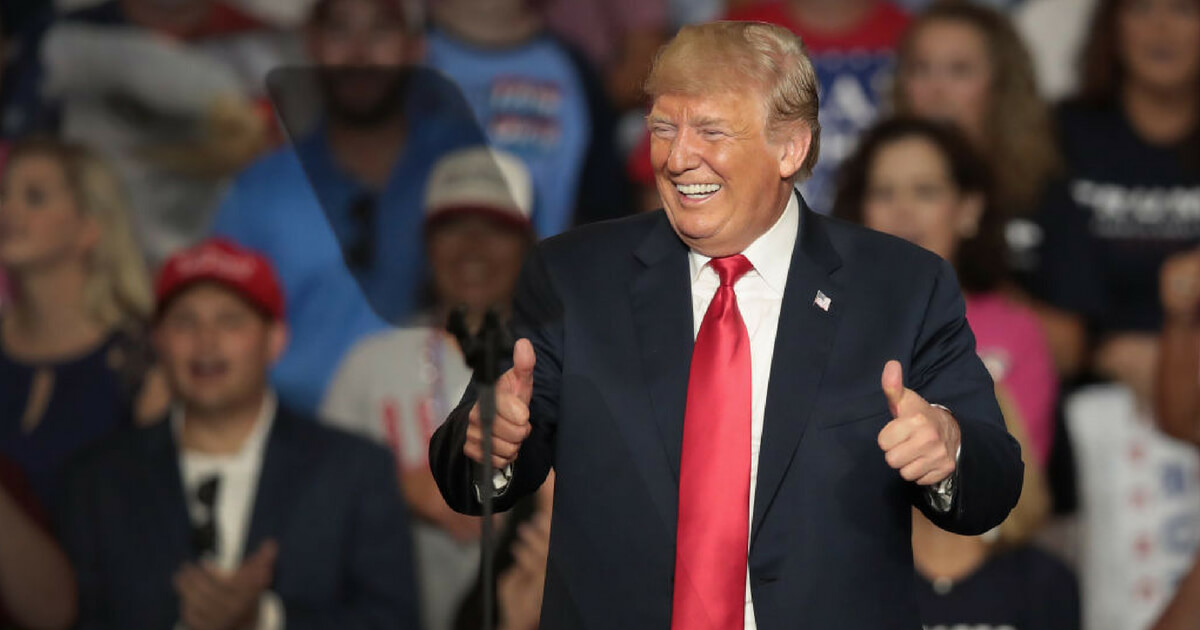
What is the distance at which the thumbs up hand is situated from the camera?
1.83 m

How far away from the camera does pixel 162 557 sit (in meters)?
3.82

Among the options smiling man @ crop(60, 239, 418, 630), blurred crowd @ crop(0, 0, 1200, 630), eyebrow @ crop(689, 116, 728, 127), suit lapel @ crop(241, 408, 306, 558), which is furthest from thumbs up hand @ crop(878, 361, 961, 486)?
suit lapel @ crop(241, 408, 306, 558)

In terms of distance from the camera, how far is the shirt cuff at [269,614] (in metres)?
3.73

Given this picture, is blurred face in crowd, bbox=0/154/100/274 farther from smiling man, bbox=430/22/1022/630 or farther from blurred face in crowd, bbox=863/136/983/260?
smiling man, bbox=430/22/1022/630

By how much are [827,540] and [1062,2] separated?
3.26 m

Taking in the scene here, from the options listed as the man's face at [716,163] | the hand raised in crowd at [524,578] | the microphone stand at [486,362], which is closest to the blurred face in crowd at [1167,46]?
the hand raised in crowd at [524,578]

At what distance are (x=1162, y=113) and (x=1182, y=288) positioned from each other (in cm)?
69

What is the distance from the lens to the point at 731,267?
6.77 feet

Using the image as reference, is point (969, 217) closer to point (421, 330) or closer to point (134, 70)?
point (421, 330)

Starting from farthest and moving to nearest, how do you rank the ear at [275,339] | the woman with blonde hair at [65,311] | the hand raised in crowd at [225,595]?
the woman with blonde hair at [65,311] → the ear at [275,339] → the hand raised in crowd at [225,595]

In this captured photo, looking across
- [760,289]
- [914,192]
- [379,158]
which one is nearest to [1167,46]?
[914,192]

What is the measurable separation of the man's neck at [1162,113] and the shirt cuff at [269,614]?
251 cm

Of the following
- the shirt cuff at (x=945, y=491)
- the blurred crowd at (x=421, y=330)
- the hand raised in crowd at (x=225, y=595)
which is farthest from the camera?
the blurred crowd at (x=421, y=330)

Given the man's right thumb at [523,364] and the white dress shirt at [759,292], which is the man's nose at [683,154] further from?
the man's right thumb at [523,364]
